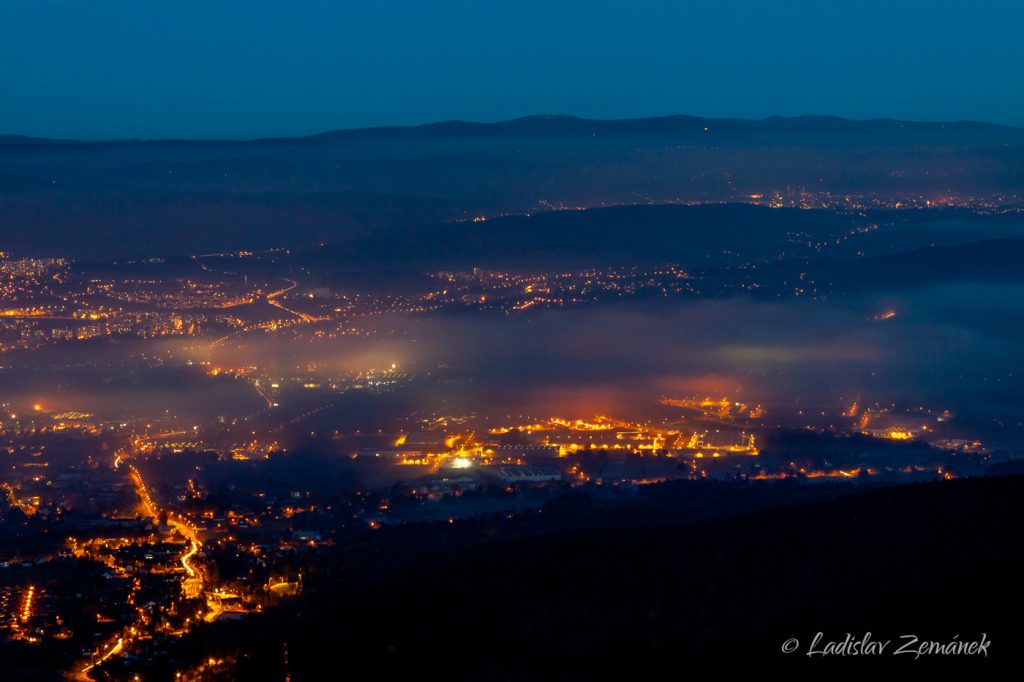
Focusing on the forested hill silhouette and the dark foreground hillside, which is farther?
the forested hill silhouette

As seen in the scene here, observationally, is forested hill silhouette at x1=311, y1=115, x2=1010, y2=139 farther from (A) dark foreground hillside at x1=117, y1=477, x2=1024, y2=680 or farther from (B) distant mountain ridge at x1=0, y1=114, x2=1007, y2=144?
(A) dark foreground hillside at x1=117, y1=477, x2=1024, y2=680

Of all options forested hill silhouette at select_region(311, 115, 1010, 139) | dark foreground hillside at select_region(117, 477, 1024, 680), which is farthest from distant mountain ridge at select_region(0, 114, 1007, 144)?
dark foreground hillside at select_region(117, 477, 1024, 680)

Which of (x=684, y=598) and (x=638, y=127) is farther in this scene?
(x=638, y=127)

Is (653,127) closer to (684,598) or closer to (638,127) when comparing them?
(638,127)

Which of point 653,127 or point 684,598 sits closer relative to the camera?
point 684,598

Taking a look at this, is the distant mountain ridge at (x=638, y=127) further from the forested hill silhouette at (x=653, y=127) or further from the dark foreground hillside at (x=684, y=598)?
the dark foreground hillside at (x=684, y=598)

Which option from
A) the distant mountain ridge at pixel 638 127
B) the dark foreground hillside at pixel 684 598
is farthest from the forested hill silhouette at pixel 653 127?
the dark foreground hillside at pixel 684 598

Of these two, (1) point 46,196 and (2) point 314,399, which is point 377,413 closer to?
(2) point 314,399

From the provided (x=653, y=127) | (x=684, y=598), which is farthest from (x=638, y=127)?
(x=684, y=598)
